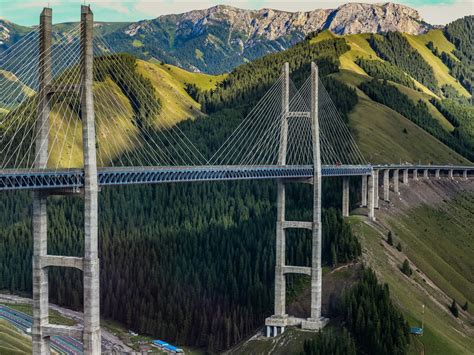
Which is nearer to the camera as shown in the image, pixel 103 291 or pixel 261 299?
pixel 261 299

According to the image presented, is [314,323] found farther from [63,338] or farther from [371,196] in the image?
[63,338]

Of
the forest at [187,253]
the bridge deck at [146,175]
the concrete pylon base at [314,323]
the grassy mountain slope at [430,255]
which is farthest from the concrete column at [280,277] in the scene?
the grassy mountain slope at [430,255]

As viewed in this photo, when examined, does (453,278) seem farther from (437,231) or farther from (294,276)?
(294,276)

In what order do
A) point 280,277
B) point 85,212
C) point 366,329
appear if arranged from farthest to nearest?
point 280,277, point 366,329, point 85,212

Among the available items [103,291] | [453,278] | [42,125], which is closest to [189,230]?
[103,291]

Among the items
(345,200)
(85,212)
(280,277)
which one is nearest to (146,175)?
(85,212)

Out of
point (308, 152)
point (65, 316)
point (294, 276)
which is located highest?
point (308, 152)

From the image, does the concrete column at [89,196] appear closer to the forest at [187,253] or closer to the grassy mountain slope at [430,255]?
the grassy mountain slope at [430,255]
